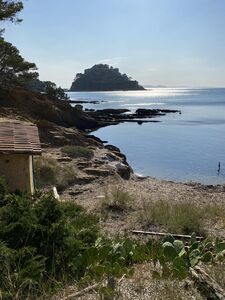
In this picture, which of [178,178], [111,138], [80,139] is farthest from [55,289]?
[111,138]

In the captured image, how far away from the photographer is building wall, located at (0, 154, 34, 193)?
12055 mm

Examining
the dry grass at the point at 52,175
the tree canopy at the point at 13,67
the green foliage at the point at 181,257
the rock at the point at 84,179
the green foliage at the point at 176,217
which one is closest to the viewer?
the green foliage at the point at 181,257

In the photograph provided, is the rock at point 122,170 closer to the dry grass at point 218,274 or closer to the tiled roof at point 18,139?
the tiled roof at point 18,139

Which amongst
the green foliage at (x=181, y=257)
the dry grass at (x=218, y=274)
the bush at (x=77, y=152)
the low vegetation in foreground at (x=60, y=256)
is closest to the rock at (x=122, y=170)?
the bush at (x=77, y=152)

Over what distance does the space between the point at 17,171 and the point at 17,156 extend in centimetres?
44

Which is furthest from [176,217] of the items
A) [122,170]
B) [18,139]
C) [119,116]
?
[119,116]

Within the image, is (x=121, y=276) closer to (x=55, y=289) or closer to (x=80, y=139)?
(x=55, y=289)

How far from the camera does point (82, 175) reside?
20.2m

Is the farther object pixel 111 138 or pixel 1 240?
pixel 111 138

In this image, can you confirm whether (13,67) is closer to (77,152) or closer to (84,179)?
(77,152)

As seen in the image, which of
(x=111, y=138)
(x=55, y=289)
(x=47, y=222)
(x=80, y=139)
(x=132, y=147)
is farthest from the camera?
(x=111, y=138)

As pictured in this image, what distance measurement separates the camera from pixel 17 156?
39.8 ft

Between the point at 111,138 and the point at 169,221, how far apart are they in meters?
39.8

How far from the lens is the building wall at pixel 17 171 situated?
39.5 feet
